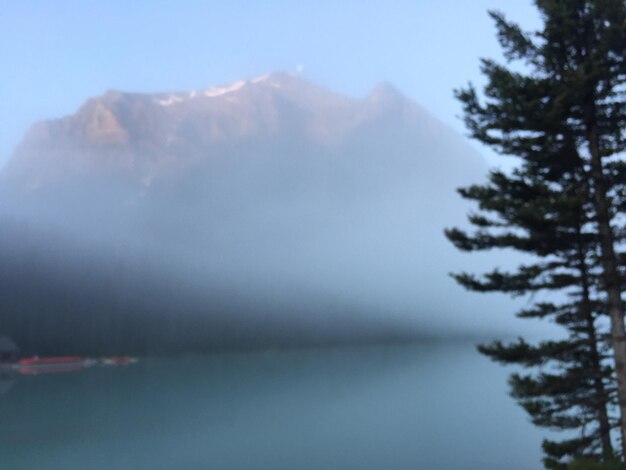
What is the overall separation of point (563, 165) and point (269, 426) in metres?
31.4

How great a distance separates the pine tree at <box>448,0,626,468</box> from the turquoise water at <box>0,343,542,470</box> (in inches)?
611

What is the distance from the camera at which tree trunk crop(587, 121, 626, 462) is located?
442 inches

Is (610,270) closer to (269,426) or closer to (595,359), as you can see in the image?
(595,359)

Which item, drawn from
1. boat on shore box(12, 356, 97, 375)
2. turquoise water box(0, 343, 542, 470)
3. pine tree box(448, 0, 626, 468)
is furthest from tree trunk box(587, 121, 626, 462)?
boat on shore box(12, 356, 97, 375)

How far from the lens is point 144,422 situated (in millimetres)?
41094

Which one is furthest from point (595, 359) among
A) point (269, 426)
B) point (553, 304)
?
point (269, 426)

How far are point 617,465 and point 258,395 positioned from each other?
51516 mm

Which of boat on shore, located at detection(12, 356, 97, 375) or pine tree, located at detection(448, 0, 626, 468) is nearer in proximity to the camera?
pine tree, located at detection(448, 0, 626, 468)

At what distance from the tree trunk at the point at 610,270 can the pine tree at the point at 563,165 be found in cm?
2

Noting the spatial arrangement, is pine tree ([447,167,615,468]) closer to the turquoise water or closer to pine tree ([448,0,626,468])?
pine tree ([448,0,626,468])

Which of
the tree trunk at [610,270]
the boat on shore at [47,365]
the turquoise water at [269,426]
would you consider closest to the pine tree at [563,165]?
the tree trunk at [610,270]

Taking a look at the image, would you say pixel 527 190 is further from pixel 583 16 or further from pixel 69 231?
pixel 69 231

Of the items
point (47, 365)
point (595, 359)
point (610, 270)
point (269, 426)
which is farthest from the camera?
point (47, 365)

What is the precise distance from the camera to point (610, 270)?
11789mm
